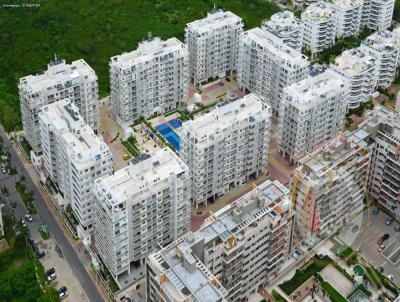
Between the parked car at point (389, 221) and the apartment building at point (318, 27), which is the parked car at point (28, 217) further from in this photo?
the apartment building at point (318, 27)

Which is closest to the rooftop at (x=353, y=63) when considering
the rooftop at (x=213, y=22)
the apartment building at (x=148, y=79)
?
the rooftop at (x=213, y=22)

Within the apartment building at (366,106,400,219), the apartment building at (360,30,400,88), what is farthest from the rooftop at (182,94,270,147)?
the apartment building at (360,30,400,88)

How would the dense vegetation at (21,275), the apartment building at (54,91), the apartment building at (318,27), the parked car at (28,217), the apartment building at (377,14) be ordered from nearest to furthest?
the dense vegetation at (21,275)
the parked car at (28,217)
the apartment building at (54,91)
the apartment building at (318,27)
the apartment building at (377,14)

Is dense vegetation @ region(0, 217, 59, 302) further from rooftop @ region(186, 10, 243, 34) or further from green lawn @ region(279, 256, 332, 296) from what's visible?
rooftop @ region(186, 10, 243, 34)

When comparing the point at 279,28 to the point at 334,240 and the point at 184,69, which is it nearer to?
the point at 184,69

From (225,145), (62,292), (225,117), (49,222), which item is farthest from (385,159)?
(49,222)

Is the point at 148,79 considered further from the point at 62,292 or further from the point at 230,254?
the point at 230,254

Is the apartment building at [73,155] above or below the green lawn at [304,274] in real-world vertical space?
above
